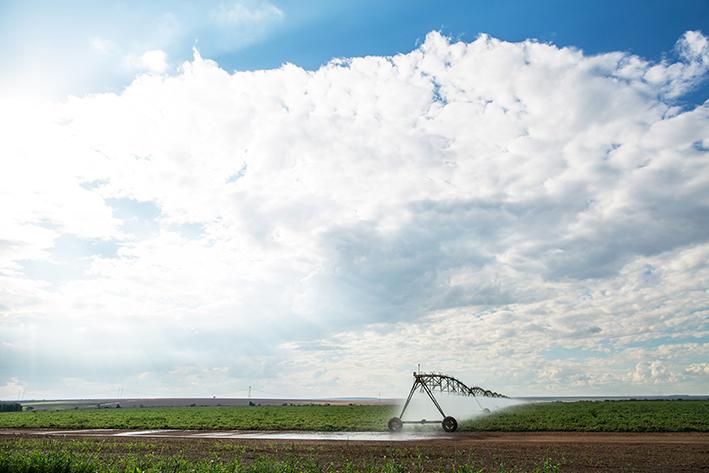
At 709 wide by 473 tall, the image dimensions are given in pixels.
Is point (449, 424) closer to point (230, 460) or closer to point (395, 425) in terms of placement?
point (395, 425)

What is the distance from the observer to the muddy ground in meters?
24.5

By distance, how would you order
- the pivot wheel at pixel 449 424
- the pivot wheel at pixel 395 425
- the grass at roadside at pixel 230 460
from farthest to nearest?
the pivot wheel at pixel 395 425 → the pivot wheel at pixel 449 424 → the grass at roadside at pixel 230 460

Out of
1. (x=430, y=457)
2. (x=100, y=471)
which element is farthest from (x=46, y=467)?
(x=430, y=457)

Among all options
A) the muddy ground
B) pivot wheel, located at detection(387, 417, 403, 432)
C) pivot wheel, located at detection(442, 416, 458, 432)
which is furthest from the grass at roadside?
pivot wheel, located at detection(442, 416, 458, 432)

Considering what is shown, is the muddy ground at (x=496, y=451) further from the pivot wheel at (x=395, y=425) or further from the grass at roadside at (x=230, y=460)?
the pivot wheel at (x=395, y=425)

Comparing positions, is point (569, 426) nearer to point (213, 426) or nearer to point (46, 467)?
point (213, 426)

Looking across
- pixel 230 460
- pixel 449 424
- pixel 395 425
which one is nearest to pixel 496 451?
pixel 449 424

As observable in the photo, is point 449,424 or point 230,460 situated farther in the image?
point 449,424

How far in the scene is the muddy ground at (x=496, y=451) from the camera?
966 inches

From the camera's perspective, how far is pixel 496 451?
1152 inches

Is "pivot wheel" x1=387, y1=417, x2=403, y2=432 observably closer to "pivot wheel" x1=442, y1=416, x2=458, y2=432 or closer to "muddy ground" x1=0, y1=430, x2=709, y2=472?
"pivot wheel" x1=442, y1=416, x2=458, y2=432

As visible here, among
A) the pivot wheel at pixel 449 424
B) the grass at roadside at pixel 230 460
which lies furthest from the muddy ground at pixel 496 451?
the pivot wheel at pixel 449 424

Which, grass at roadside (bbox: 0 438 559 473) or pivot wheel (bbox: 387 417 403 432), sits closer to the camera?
grass at roadside (bbox: 0 438 559 473)

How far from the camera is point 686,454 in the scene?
2891 cm
